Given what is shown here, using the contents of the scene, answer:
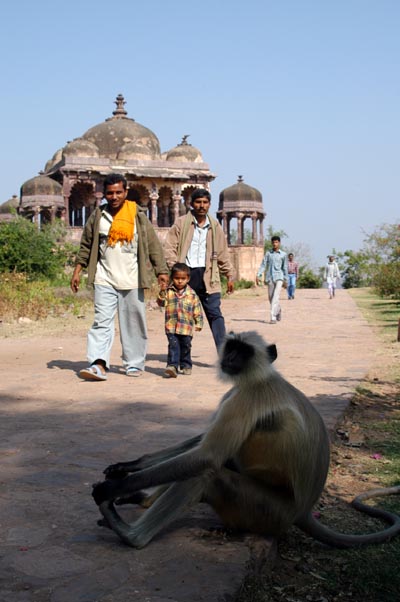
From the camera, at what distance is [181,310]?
662cm

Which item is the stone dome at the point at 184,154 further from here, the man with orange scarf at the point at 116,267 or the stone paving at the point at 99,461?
the man with orange scarf at the point at 116,267

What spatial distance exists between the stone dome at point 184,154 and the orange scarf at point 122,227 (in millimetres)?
29909

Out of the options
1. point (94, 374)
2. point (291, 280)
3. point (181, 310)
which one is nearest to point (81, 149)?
point (291, 280)

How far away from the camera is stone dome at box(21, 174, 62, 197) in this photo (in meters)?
32.7

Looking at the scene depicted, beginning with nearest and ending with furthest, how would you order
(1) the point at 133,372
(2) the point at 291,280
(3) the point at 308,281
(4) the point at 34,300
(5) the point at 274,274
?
(1) the point at 133,372, (5) the point at 274,274, (4) the point at 34,300, (2) the point at 291,280, (3) the point at 308,281

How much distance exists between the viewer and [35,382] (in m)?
6.27

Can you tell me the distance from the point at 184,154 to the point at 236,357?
111 feet

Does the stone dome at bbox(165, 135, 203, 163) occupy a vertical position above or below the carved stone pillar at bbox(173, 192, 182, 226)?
above

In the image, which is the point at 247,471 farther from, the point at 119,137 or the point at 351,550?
the point at 119,137

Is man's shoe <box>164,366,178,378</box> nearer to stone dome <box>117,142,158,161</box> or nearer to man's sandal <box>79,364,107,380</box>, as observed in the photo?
man's sandal <box>79,364,107,380</box>

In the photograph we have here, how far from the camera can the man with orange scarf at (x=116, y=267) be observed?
246 inches

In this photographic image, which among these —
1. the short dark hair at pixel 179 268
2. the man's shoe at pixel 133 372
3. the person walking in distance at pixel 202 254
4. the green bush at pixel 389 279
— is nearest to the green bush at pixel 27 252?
the green bush at pixel 389 279

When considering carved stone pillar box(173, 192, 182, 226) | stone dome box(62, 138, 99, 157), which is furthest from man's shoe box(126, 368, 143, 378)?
carved stone pillar box(173, 192, 182, 226)

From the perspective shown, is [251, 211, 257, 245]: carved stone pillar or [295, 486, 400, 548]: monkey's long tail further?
[251, 211, 257, 245]: carved stone pillar
